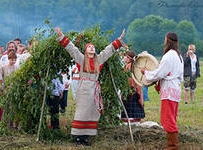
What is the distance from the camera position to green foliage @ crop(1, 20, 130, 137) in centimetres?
876

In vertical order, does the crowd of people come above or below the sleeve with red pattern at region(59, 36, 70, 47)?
below

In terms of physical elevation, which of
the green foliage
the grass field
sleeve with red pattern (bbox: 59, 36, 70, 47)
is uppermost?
sleeve with red pattern (bbox: 59, 36, 70, 47)

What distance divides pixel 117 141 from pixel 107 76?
47.0 inches

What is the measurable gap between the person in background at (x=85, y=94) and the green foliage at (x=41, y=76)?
0.59 meters

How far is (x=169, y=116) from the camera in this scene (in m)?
7.70

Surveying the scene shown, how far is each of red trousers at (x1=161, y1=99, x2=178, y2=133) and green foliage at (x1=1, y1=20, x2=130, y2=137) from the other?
1.55 metres

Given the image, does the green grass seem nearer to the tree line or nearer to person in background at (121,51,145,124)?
person in background at (121,51,145,124)

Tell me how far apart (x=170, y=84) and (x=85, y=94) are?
4.49ft

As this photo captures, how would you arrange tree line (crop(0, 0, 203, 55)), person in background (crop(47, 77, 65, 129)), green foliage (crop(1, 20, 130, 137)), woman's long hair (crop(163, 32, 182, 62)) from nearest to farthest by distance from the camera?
woman's long hair (crop(163, 32, 182, 62)) → green foliage (crop(1, 20, 130, 137)) → person in background (crop(47, 77, 65, 129)) → tree line (crop(0, 0, 203, 55))

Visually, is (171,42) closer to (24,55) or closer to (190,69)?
(24,55)

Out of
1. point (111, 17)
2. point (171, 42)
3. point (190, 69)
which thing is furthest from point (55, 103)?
point (111, 17)

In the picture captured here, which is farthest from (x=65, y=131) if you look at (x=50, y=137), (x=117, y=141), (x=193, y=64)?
(x=193, y=64)

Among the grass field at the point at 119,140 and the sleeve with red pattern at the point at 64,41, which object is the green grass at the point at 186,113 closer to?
the grass field at the point at 119,140

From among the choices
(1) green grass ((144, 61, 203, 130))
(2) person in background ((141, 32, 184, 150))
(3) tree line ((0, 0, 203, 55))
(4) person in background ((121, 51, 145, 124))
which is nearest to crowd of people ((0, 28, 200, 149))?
(2) person in background ((141, 32, 184, 150))
